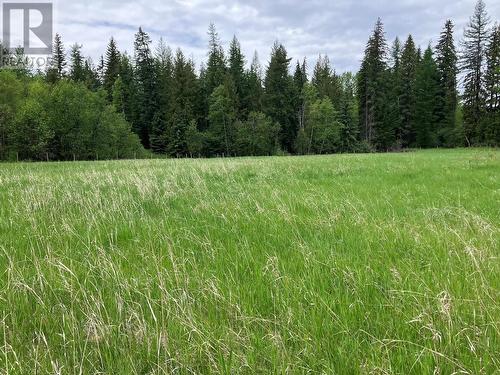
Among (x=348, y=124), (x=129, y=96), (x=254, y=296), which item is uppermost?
(x=129, y=96)

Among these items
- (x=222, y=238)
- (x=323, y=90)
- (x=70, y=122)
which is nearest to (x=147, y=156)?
(x=70, y=122)

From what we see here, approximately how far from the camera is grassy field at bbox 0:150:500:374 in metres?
1.99

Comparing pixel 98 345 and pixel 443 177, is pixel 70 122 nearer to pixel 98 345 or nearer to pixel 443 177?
pixel 443 177

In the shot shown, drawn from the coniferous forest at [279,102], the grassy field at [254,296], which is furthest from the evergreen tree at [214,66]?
the grassy field at [254,296]

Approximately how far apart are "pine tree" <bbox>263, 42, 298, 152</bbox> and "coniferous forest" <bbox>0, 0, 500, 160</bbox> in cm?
20

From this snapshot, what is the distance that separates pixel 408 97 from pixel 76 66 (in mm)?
66695

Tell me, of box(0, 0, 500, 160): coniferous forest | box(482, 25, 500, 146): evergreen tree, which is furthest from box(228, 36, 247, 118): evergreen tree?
box(482, 25, 500, 146): evergreen tree

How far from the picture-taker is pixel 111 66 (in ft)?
226

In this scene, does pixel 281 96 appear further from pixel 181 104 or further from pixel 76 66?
pixel 76 66

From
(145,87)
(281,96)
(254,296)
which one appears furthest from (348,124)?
(254,296)

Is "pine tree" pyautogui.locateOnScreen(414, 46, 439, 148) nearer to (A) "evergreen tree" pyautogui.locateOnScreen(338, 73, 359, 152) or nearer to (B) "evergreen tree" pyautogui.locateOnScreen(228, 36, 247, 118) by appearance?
(A) "evergreen tree" pyautogui.locateOnScreen(338, 73, 359, 152)

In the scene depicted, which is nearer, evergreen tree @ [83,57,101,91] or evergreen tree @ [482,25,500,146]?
evergreen tree @ [482,25,500,146]

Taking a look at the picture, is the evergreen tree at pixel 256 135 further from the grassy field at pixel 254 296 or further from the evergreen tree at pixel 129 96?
the grassy field at pixel 254 296

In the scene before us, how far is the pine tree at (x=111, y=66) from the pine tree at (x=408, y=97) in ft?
188
